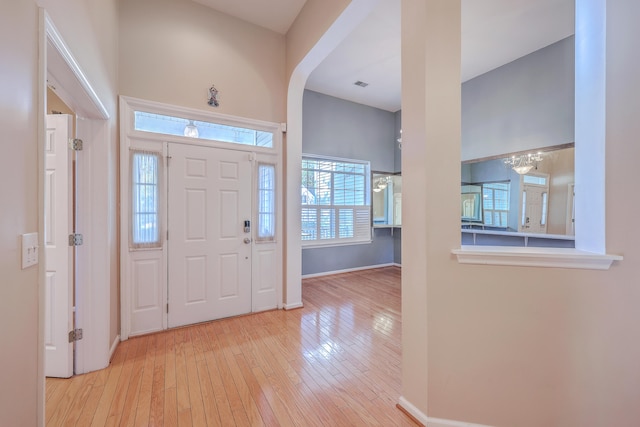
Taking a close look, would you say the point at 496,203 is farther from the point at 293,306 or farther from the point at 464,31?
the point at 293,306

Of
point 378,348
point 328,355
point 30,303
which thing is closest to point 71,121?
point 30,303

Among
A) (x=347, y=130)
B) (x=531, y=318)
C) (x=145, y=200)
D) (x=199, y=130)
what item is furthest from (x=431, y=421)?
(x=347, y=130)

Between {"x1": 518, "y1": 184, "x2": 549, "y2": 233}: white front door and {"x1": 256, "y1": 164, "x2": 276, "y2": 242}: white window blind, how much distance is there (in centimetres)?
369

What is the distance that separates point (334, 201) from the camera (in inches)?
207

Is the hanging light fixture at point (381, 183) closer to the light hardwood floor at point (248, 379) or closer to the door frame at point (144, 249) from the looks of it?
the light hardwood floor at point (248, 379)

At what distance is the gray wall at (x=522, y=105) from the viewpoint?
3.38 m

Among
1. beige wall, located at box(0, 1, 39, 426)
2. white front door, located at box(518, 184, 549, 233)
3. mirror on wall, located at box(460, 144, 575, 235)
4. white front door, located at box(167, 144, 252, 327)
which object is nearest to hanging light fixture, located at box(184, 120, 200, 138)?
white front door, located at box(167, 144, 252, 327)

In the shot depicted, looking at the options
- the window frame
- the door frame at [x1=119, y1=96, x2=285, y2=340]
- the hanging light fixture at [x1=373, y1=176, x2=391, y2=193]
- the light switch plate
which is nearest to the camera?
the light switch plate

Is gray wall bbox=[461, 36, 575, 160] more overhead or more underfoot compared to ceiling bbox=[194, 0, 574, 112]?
more underfoot

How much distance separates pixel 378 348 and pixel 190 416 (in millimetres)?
1644

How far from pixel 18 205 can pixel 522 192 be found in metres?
5.11

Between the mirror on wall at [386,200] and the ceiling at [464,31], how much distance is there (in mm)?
2066

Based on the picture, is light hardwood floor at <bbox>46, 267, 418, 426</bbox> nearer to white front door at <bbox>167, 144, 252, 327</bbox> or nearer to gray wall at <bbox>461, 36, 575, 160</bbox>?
white front door at <bbox>167, 144, 252, 327</bbox>

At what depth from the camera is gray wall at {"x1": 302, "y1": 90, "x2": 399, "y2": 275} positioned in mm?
4945
